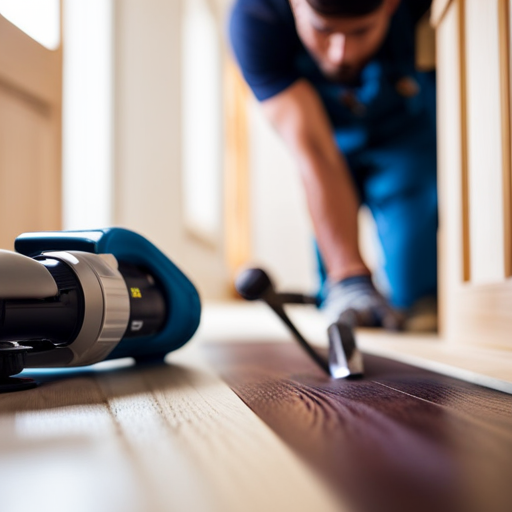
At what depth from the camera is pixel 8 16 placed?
1.04m

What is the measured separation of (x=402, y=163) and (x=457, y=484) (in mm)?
1852

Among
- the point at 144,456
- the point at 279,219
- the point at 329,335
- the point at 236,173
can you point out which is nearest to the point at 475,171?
the point at 329,335

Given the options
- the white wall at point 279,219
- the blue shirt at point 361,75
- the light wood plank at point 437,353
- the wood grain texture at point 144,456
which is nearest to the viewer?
the wood grain texture at point 144,456

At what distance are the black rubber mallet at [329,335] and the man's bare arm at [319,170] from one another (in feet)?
2.80

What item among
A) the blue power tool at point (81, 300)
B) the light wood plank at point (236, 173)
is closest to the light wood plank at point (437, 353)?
the blue power tool at point (81, 300)

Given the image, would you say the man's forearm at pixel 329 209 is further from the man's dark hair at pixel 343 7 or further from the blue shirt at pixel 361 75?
the man's dark hair at pixel 343 7

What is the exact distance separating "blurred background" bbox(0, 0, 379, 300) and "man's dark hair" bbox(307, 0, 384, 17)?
510mm

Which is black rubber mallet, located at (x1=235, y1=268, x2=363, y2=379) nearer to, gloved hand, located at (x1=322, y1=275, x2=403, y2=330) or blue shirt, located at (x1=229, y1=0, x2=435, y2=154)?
gloved hand, located at (x1=322, y1=275, x2=403, y2=330)

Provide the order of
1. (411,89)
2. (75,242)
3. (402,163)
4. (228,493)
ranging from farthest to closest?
1. (402,163)
2. (411,89)
3. (75,242)
4. (228,493)

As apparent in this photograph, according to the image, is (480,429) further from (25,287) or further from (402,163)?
(402,163)

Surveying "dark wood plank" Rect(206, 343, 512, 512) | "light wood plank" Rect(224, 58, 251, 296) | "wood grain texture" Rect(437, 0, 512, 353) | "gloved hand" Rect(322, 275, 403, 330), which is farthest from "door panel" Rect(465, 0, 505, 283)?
"light wood plank" Rect(224, 58, 251, 296)

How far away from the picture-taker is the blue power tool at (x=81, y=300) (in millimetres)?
633

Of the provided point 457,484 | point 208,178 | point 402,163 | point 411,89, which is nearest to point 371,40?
point 411,89

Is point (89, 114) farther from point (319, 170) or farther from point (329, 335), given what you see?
point (329, 335)
